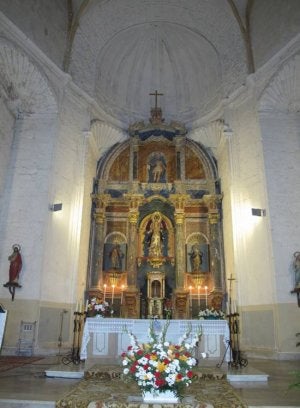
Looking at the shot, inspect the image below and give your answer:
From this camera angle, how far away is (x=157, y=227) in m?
13.5

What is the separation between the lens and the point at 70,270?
11422mm

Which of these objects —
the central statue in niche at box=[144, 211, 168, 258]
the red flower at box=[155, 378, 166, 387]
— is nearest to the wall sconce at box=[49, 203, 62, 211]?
the central statue in niche at box=[144, 211, 168, 258]

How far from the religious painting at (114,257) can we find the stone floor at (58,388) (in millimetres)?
6232

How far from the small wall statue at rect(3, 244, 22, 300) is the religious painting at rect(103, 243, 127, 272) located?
3.95m

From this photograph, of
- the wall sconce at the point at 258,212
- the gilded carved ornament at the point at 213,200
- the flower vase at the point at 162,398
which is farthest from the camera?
the gilded carved ornament at the point at 213,200

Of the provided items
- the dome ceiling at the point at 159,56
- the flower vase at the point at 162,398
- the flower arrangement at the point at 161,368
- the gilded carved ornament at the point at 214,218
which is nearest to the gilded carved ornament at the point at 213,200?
the gilded carved ornament at the point at 214,218

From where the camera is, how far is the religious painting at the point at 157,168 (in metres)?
14.8

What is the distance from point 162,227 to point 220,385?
866 centimetres

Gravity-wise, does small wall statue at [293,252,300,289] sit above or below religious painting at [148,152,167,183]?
below

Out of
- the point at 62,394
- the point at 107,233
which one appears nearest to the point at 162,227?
the point at 107,233

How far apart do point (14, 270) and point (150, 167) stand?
7313mm

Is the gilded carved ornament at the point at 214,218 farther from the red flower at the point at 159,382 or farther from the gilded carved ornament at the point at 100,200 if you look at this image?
the red flower at the point at 159,382

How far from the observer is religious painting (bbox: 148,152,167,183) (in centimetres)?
1480

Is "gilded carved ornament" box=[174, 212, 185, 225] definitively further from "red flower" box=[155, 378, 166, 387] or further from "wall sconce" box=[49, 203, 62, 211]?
"red flower" box=[155, 378, 166, 387]
